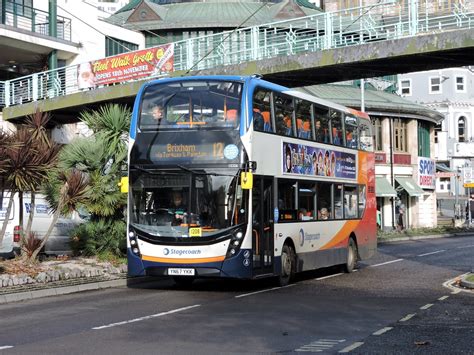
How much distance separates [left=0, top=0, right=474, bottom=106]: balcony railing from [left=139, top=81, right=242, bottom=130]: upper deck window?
6173mm

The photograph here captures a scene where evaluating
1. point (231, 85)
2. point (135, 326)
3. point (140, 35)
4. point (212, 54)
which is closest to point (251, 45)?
point (212, 54)

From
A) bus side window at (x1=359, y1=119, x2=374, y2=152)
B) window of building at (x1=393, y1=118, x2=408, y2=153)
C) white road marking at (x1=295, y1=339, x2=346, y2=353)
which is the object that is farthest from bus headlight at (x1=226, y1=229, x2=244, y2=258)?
window of building at (x1=393, y1=118, x2=408, y2=153)

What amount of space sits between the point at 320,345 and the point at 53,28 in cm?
3320

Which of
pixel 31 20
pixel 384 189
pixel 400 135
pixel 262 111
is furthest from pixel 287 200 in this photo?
pixel 400 135

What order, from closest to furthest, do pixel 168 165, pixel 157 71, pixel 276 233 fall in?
pixel 168 165
pixel 276 233
pixel 157 71

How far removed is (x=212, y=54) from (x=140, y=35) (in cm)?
2111

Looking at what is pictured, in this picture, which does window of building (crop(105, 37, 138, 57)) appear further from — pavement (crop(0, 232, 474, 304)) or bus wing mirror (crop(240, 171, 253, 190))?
bus wing mirror (crop(240, 171, 253, 190))

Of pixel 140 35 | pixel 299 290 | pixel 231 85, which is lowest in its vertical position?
pixel 299 290

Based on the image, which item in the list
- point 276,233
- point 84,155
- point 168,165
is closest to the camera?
point 168,165

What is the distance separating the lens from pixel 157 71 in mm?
28484

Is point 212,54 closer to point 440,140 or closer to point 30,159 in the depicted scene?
point 30,159

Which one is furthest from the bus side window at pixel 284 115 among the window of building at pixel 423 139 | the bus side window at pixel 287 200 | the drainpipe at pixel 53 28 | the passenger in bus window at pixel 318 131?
the window of building at pixel 423 139

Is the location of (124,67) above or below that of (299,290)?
above

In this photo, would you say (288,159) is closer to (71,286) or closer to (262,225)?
(262,225)
